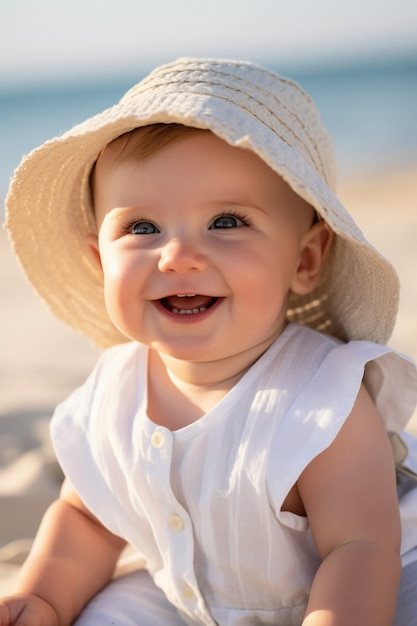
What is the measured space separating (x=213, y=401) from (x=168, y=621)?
0.50m

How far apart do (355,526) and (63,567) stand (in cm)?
70

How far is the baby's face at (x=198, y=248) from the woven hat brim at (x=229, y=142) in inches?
3.5

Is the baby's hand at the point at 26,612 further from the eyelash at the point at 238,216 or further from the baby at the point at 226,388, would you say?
the eyelash at the point at 238,216

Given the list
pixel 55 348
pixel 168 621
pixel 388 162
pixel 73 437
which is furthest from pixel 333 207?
pixel 388 162

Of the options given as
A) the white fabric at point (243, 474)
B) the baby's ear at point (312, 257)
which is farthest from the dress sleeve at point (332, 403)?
the baby's ear at point (312, 257)

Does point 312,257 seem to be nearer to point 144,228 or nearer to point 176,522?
point 144,228

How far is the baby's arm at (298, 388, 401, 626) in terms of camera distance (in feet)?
5.24

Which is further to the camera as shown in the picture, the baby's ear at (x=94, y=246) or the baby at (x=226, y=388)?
the baby's ear at (x=94, y=246)

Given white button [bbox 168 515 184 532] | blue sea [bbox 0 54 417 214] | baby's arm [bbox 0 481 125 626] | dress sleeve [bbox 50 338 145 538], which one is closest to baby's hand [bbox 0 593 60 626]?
baby's arm [bbox 0 481 125 626]

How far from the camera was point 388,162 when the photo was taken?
9.54 m

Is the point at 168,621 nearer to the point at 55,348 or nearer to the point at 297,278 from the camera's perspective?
the point at 297,278

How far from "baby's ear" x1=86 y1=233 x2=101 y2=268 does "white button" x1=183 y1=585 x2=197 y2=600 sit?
81 centimetres

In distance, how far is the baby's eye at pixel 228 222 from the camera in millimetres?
1753

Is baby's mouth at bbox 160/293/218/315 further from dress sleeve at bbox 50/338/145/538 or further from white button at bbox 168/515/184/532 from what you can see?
white button at bbox 168/515/184/532
